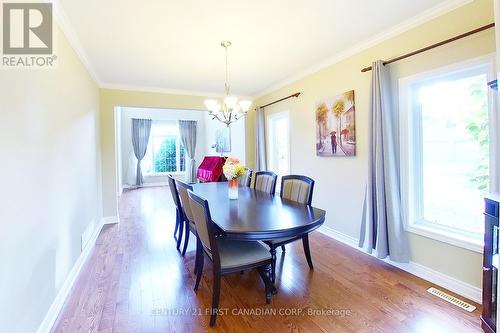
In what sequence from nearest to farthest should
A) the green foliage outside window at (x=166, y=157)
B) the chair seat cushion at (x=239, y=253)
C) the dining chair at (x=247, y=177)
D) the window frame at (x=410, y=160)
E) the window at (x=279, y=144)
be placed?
the chair seat cushion at (x=239, y=253) < the window frame at (x=410, y=160) < the dining chair at (x=247, y=177) < the window at (x=279, y=144) < the green foliage outside window at (x=166, y=157)

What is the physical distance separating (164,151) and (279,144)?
→ 18.8 feet

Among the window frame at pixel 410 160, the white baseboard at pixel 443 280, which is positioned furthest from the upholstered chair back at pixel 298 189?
the white baseboard at pixel 443 280

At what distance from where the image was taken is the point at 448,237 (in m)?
2.23

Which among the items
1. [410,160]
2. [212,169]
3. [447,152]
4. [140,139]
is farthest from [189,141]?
[447,152]

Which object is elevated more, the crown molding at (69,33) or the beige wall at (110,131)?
the crown molding at (69,33)

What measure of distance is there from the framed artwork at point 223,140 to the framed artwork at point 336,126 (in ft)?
12.7

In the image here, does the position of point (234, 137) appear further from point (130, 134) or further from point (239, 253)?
point (239, 253)

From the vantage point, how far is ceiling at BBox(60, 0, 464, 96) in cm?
217

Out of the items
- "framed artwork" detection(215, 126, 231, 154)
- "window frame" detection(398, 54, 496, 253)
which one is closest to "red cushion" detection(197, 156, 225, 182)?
"framed artwork" detection(215, 126, 231, 154)

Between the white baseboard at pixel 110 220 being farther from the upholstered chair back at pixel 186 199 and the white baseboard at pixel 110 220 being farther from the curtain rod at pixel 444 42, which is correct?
the curtain rod at pixel 444 42

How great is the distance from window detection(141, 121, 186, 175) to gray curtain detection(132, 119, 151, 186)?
0.75 ft

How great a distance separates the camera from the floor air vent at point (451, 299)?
6.38ft

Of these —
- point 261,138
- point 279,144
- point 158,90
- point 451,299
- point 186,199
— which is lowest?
point 451,299

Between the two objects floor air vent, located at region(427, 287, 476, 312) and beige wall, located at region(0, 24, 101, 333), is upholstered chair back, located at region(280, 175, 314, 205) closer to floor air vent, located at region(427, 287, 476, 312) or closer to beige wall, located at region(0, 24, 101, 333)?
floor air vent, located at region(427, 287, 476, 312)
